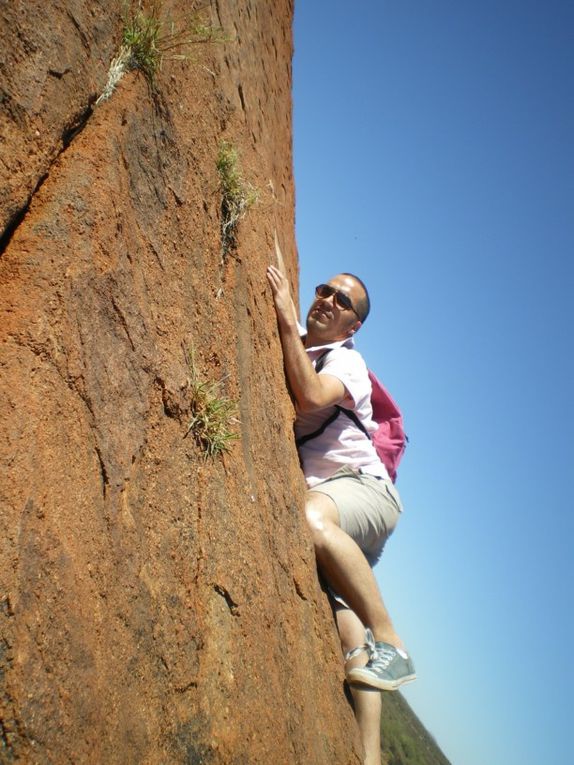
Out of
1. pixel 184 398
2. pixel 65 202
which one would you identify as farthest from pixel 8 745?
pixel 65 202

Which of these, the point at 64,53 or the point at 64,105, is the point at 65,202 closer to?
the point at 64,105

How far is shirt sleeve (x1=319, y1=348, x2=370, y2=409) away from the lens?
4.55m

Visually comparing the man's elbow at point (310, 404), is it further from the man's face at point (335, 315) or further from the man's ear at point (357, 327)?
the man's ear at point (357, 327)

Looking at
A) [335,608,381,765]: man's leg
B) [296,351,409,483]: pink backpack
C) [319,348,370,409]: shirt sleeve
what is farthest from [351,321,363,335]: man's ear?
[335,608,381,765]: man's leg

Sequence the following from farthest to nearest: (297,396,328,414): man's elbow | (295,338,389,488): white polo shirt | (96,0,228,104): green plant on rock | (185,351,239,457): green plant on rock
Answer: (295,338,389,488): white polo shirt
(297,396,328,414): man's elbow
(185,351,239,457): green plant on rock
(96,0,228,104): green plant on rock

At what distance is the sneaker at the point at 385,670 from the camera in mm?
3864

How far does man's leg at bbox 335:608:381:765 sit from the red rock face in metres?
0.20

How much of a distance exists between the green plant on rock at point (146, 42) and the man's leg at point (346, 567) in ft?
9.12

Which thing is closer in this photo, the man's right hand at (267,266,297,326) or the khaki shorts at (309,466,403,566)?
the khaki shorts at (309,466,403,566)

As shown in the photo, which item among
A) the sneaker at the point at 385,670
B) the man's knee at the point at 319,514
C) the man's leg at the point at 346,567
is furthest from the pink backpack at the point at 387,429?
the sneaker at the point at 385,670

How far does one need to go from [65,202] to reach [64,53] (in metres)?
0.63

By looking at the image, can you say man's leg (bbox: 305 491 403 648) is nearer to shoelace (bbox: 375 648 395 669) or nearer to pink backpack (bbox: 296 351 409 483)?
shoelace (bbox: 375 648 395 669)

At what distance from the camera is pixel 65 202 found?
8.45ft

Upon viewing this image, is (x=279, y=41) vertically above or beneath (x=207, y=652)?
above
